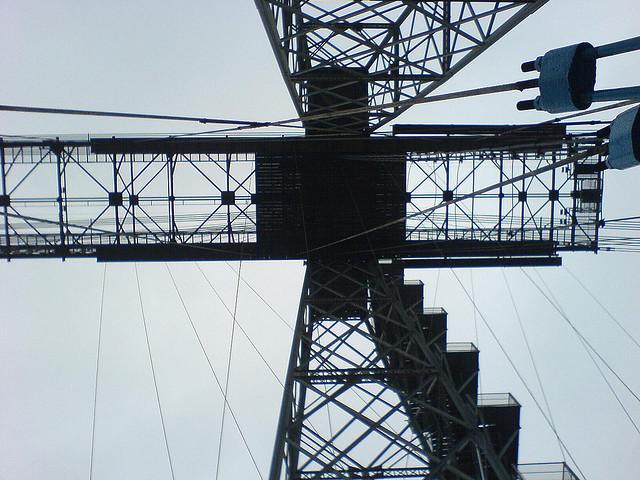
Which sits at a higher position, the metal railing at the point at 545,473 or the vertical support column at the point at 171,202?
the vertical support column at the point at 171,202

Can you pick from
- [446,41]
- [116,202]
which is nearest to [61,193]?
[116,202]

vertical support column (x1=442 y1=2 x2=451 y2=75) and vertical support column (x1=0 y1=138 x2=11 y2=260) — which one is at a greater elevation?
vertical support column (x1=442 y1=2 x2=451 y2=75)

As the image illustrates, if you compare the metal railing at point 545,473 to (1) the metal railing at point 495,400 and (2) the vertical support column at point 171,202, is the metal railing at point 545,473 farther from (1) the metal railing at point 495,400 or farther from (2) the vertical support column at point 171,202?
(2) the vertical support column at point 171,202

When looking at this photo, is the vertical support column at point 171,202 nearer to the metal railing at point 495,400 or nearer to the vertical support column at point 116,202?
the vertical support column at point 116,202

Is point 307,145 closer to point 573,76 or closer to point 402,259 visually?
point 402,259

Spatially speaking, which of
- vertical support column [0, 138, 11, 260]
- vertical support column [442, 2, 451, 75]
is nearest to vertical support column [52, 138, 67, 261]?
vertical support column [0, 138, 11, 260]

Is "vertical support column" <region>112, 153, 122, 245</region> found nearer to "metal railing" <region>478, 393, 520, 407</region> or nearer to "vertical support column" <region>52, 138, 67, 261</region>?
"vertical support column" <region>52, 138, 67, 261</region>

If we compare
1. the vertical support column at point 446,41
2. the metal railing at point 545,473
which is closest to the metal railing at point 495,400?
the metal railing at point 545,473

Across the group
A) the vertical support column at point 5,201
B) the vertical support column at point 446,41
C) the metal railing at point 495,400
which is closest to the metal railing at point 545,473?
the metal railing at point 495,400

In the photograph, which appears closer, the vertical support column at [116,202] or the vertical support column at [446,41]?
the vertical support column at [446,41]

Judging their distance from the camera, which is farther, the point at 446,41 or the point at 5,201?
the point at 5,201

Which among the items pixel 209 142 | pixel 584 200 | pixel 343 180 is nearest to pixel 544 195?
pixel 584 200

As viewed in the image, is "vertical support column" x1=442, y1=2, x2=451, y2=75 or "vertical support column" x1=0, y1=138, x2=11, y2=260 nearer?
"vertical support column" x1=442, y1=2, x2=451, y2=75

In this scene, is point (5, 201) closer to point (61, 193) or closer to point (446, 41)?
point (61, 193)
